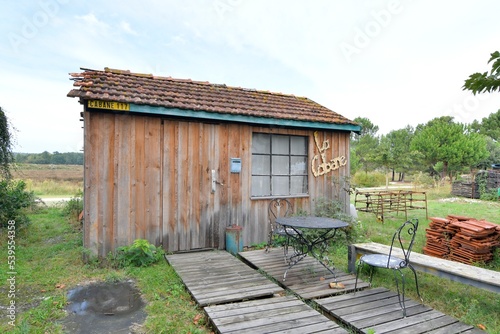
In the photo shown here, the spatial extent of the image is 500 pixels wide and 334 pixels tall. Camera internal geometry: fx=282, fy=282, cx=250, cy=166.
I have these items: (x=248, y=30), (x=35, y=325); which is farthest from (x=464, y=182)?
(x=35, y=325)

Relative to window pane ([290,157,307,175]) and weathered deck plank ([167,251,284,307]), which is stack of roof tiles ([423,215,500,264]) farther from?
weathered deck plank ([167,251,284,307])

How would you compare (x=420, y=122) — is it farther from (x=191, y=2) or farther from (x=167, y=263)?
(x=167, y=263)

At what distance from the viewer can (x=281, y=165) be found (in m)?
6.21

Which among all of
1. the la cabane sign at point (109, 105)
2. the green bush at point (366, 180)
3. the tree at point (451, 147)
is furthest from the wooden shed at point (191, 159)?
the tree at point (451, 147)

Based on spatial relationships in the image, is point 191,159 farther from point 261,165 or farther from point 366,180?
point 366,180

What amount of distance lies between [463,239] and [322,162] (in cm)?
294

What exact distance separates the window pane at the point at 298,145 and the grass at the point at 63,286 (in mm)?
3535

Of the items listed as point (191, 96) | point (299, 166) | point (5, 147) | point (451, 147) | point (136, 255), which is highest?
point (451, 147)

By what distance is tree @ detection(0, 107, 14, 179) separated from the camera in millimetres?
6668

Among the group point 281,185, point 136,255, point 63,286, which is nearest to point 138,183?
point 136,255

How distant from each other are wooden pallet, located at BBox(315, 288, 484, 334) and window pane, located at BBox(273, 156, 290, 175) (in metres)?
3.18

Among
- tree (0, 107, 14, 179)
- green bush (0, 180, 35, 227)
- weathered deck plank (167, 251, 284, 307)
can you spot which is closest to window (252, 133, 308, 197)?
weathered deck plank (167, 251, 284, 307)

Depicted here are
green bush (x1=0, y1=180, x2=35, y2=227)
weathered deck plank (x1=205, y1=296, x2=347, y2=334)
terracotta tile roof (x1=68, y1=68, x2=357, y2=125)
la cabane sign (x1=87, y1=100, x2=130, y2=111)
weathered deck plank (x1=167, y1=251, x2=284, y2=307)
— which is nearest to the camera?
weathered deck plank (x1=205, y1=296, x2=347, y2=334)

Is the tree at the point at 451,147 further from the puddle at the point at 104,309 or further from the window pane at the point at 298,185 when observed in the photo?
the puddle at the point at 104,309
